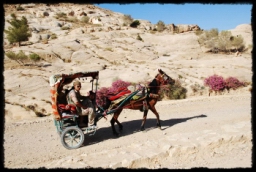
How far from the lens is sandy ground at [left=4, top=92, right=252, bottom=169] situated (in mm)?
7020

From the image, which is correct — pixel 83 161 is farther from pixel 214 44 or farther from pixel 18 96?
pixel 214 44

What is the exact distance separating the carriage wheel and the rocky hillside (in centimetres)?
658

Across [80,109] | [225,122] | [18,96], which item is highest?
[80,109]

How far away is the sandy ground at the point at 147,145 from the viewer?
7.02 meters

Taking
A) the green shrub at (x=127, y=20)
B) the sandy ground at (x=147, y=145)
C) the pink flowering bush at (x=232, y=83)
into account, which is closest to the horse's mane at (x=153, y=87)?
the sandy ground at (x=147, y=145)

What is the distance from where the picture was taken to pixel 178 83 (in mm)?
19641

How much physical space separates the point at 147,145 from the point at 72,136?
9.14ft

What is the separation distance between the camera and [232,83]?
19.7 meters

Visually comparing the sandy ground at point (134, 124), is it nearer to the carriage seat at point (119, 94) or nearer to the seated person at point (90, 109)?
the seated person at point (90, 109)

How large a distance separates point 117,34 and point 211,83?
2545 centimetres

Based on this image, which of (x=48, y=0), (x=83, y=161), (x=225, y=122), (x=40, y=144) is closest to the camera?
(x=48, y=0)

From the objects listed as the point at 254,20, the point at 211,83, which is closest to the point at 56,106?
the point at 254,20

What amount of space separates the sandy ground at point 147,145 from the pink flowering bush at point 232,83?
6771 mm

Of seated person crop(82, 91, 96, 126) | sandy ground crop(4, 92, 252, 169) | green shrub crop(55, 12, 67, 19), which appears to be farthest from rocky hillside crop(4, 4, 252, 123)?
green shrub crop(55, 12, 67, 19)
